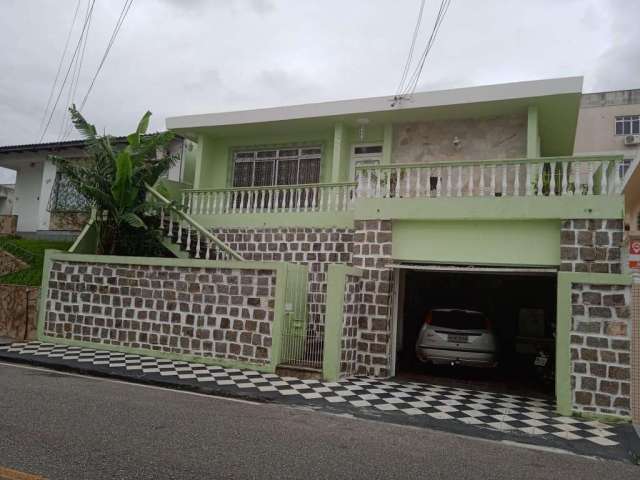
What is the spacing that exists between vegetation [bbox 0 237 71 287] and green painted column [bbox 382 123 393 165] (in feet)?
27.8

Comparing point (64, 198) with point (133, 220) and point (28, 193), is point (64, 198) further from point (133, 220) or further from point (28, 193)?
point (133, 220)

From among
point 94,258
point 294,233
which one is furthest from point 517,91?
point 94,258

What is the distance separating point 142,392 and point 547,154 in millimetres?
12559

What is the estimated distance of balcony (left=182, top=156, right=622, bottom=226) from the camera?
758cm

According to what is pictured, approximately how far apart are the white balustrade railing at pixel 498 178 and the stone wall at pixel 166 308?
269 centimetres

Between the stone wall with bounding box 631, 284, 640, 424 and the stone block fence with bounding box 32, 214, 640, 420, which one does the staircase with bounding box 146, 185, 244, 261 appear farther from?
the stone wall with bounding box 631, 284, 640, 424

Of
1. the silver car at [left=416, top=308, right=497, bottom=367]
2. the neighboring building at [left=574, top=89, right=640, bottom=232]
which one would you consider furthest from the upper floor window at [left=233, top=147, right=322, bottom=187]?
the neighboring building at [left=574, top=89, right=640, bottom=232]

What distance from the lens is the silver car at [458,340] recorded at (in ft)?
28.0

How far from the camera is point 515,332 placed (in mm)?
13328

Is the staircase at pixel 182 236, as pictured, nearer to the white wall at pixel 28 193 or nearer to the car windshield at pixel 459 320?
the car windshield at pixel 459 320

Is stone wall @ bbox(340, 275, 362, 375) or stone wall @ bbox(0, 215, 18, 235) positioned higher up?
stone wall @ bbox(0, 215, 18, 235)

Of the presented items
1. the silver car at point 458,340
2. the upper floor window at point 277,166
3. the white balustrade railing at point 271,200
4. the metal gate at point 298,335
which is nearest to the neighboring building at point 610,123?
the upper floor window at point 277,166

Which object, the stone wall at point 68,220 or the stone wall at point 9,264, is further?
the stone wall at point 68,220

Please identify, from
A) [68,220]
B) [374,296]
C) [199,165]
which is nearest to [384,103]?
[374,296]
